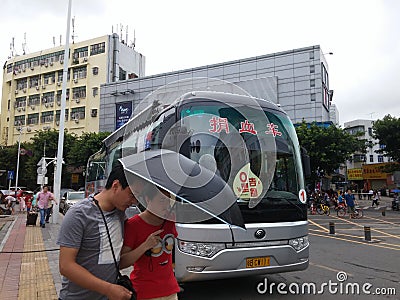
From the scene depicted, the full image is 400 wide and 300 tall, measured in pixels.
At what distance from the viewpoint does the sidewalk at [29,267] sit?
198 inches

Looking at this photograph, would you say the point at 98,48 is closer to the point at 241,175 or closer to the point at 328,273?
the point at 328,273

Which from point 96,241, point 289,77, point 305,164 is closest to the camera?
point 96,241

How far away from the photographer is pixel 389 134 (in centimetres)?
2520

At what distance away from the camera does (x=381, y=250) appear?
912 centimetres

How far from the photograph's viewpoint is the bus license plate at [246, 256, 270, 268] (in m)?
4.41

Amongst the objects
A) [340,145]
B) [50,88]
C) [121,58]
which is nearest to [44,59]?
[50,88]

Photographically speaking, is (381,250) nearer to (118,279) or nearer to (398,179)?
(118,279)

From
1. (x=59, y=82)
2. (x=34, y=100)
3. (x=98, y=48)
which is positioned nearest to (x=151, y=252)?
(x=98, y=48)

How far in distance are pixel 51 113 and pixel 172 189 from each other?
1959 inches

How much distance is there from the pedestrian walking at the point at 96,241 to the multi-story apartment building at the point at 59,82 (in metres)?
42.1

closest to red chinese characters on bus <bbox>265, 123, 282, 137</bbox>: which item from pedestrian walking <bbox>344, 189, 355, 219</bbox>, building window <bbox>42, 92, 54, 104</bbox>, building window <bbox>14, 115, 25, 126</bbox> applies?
pedestrian walking <bbox>344, 189, 355, 219</bbox>

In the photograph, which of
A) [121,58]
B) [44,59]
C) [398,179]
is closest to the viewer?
[398,179]

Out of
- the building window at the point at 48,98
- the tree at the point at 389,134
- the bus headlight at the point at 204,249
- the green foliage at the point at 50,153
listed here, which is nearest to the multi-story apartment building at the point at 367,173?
the tree at the point at 389,134

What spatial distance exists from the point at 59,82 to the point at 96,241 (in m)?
49.9
